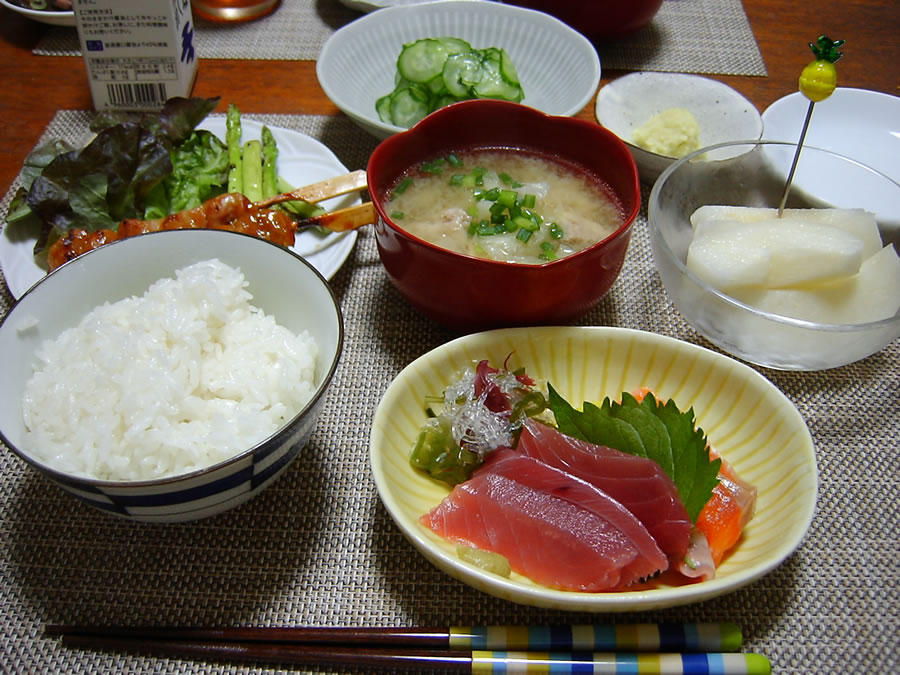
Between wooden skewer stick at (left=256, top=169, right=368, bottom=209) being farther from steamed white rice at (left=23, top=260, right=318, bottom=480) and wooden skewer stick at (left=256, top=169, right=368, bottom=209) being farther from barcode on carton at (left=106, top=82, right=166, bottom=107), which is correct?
barcode on carton at (left=106, top=82, right=166, bottom=107)

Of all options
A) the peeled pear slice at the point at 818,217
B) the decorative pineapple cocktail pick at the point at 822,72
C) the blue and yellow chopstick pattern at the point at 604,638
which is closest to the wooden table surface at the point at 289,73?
the peeled pear slice at the point at 818,217

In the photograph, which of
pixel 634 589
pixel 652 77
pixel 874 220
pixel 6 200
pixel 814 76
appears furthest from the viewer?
pixel 652 77

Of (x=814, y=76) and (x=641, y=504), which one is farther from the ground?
(x=814, y=76)

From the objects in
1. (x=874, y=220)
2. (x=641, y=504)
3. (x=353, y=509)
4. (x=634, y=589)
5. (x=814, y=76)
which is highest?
(x=814, y=76)

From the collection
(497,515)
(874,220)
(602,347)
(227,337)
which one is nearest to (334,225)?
(227,337)

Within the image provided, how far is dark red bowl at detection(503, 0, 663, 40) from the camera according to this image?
8.84ft

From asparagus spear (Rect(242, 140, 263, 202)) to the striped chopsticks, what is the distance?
128cm

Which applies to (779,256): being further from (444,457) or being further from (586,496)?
(444,457)

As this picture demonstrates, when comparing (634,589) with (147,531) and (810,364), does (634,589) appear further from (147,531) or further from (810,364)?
(147,531)

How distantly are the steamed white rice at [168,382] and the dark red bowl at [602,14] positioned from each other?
187 cm

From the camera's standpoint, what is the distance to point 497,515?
1.32 metres

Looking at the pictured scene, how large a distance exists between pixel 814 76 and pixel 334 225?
1275 millimetres

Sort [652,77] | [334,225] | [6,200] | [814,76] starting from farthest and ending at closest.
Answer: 1. [652,77]
2. [6,200]
3. [334,225]
4. [814,76]

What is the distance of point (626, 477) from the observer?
132 cm
